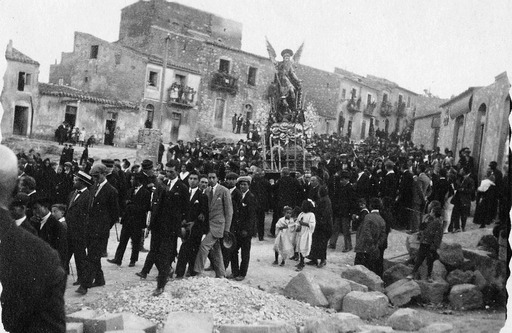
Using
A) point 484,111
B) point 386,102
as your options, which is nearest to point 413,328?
point 484,111

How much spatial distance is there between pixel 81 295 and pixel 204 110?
32.1 metres

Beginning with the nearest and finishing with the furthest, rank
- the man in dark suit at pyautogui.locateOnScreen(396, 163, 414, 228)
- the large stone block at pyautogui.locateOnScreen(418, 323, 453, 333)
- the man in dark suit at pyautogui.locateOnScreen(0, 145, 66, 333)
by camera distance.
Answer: the man in dark suit at pyautogui.locateOnScreen(0, 145, 66, 333) → the large stone block at pyautogui.locateOnScreen(418, 323, 453, 333) → the man in dark suit at pyautogui.locateOnScreen(396, 163, 414, 228)

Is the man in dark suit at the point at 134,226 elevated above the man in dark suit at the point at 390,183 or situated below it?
below

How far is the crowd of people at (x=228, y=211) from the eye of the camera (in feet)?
23.8

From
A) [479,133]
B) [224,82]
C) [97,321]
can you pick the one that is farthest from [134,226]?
[224,82]

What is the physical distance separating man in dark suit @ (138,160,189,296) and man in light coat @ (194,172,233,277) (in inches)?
21.4

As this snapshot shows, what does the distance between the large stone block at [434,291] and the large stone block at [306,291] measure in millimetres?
2210

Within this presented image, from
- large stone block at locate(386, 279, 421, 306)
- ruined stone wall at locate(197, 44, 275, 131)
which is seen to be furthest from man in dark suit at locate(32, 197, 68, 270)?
ruined stone wall at locate(197, 44, 275, 131)

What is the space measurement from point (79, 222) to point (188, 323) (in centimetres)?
256

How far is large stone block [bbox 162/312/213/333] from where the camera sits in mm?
5602

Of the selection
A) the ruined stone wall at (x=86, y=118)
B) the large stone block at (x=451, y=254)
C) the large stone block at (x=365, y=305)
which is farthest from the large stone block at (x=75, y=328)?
the ruined stone wall at (x=86, y=118)

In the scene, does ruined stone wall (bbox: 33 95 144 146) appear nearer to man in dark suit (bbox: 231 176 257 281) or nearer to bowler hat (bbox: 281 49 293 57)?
bowler hat (bbox: 281 49 293 57)

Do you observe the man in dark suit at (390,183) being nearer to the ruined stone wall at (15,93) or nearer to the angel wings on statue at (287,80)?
the angel wings on statue at (287,80)

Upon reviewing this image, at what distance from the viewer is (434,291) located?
30.3ft
